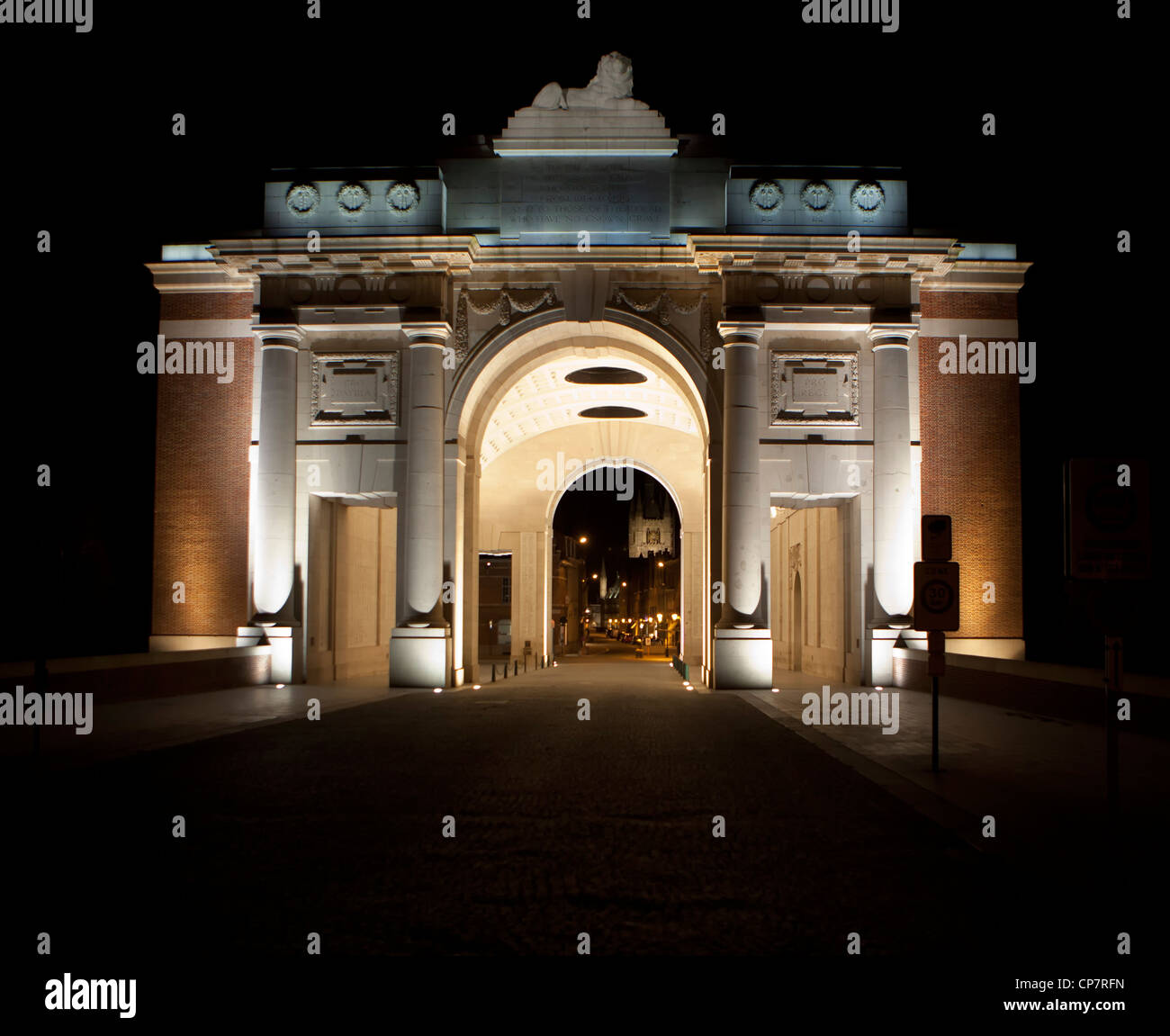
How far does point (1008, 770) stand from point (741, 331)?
51.7 feet

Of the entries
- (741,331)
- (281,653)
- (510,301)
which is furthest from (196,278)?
(741,331)

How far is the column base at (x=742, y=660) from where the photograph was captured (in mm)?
24281

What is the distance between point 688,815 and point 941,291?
21.7m

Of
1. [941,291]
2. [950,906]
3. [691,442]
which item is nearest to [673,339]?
[941,291]

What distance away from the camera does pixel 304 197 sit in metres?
A: 25.5

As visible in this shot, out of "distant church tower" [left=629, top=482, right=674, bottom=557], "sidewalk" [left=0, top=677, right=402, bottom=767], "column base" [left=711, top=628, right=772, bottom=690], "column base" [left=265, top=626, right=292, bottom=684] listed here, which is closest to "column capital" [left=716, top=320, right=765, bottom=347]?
"column base" [left=711, top=628, right=772, bottom=690]

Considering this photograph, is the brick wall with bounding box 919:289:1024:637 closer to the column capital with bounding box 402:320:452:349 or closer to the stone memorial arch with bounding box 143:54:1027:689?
the stone memorial arch with bounding box 143:54:1027:689

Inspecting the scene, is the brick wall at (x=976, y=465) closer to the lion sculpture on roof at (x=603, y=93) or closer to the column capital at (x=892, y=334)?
the column capital at (x=892, y=334)

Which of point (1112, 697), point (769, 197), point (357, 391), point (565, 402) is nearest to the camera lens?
point (1112, 697)

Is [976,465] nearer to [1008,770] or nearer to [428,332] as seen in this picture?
[428,332]

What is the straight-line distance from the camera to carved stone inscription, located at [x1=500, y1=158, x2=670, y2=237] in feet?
83.4

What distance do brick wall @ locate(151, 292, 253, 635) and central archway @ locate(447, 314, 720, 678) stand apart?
5.67 m
